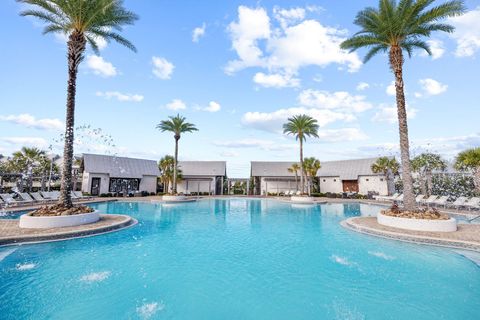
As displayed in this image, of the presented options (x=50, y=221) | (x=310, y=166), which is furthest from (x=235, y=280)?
(x=310, y=166)

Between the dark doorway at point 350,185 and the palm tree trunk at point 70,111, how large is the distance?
126 ft

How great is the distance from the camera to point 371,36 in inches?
627

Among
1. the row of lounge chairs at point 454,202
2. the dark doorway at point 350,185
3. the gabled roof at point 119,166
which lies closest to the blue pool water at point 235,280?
the row of lounge chairs at point 454,202

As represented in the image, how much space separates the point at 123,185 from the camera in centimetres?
3797

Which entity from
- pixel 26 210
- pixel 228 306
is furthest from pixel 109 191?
pixel 228 306

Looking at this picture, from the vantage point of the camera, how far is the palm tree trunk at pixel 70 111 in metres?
13.2

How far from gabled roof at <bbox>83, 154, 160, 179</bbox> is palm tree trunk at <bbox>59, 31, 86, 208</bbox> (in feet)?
78.2

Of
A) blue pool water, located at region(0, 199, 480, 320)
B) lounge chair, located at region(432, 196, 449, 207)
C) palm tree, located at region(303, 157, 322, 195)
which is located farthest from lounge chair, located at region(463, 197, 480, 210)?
palm tree, located at region(303, 157, 322, 195)

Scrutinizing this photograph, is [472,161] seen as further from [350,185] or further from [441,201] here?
[350,185]

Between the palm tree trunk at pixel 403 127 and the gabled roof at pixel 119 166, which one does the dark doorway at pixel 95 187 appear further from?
the palm tree trunk at pixel 403 127

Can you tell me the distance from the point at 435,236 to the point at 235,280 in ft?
30.4

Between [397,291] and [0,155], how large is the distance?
64.3m

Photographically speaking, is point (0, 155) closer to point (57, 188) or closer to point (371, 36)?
point (57, 188)

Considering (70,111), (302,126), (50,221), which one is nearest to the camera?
(50,221)
